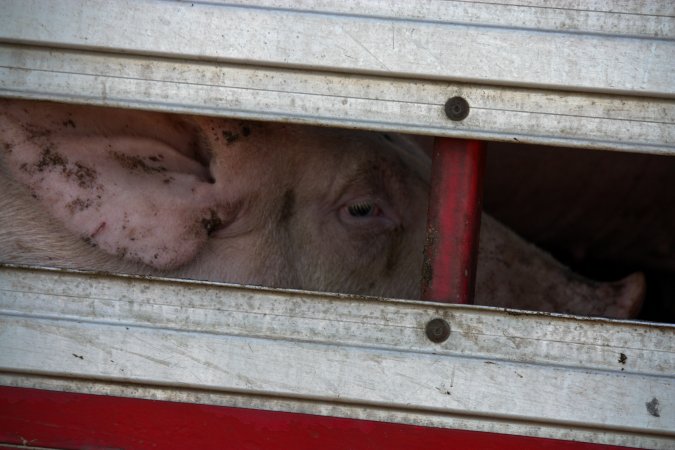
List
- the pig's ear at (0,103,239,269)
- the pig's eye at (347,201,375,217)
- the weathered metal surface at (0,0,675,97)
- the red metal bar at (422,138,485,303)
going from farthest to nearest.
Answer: the pig's eye at (347,201,375,217) < the pig's ear at (0,103,239,269) < the red metal bar at (422,138,485,303) < the weathered metal surface at (0,0,675,97)

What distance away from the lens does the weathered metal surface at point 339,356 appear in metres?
2.14

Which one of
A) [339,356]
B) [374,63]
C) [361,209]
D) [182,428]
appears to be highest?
[374,63]

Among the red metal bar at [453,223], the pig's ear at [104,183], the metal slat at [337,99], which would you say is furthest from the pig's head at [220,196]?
the red metal bar at [453,223]

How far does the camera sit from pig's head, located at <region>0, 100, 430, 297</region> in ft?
8.57

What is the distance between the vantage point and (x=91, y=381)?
2.23m

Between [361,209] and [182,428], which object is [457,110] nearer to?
[182,428]

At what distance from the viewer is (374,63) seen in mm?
2143

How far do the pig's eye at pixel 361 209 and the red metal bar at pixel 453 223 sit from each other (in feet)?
3.68

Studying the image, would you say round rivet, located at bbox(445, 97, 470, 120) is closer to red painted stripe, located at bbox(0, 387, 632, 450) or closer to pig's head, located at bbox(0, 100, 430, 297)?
red painted stripe, located at bbox(0, 387, 632, 450)

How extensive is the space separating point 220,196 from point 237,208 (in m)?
0.09

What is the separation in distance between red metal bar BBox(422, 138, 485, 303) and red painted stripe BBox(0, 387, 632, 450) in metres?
0.35

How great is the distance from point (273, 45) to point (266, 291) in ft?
1.91

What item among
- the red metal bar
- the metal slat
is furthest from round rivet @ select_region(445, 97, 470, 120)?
the red metal bar

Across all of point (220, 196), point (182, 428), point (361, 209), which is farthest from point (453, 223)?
point (361, 209)
